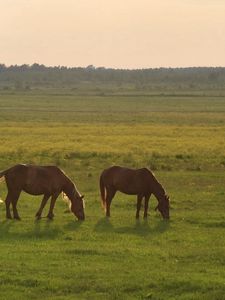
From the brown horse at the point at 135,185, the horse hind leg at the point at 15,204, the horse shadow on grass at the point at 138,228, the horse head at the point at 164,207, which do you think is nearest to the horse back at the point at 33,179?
the horse hind leg at the point at 15,204

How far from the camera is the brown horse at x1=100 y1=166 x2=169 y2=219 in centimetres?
1895

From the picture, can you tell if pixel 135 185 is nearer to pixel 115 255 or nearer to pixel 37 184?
pixel 37 184

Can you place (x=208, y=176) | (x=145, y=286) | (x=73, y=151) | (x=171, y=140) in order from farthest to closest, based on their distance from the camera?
(x=171, y=140)
(x=73, y=151)
(x=208, y=176)
(x=145, y=286)

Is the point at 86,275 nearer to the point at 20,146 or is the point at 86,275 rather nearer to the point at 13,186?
the point at 13,186

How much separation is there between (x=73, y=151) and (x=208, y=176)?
1202 cm

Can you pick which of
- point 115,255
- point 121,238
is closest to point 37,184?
point 121,238

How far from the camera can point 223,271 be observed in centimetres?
1276

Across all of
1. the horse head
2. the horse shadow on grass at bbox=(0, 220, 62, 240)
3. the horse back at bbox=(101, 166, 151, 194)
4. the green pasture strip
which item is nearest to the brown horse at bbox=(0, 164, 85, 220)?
the green pasture strip

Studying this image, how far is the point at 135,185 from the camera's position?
19125mm

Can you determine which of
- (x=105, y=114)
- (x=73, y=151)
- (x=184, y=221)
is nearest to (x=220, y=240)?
(x=184, y=221)

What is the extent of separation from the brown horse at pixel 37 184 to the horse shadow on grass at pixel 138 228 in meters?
0.97

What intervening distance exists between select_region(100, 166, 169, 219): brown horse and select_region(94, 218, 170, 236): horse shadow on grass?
25.7 inches

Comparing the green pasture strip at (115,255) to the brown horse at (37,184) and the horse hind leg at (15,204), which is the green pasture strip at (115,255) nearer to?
the horse hind leg at (15,204)

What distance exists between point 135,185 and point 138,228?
1970 millimetres
